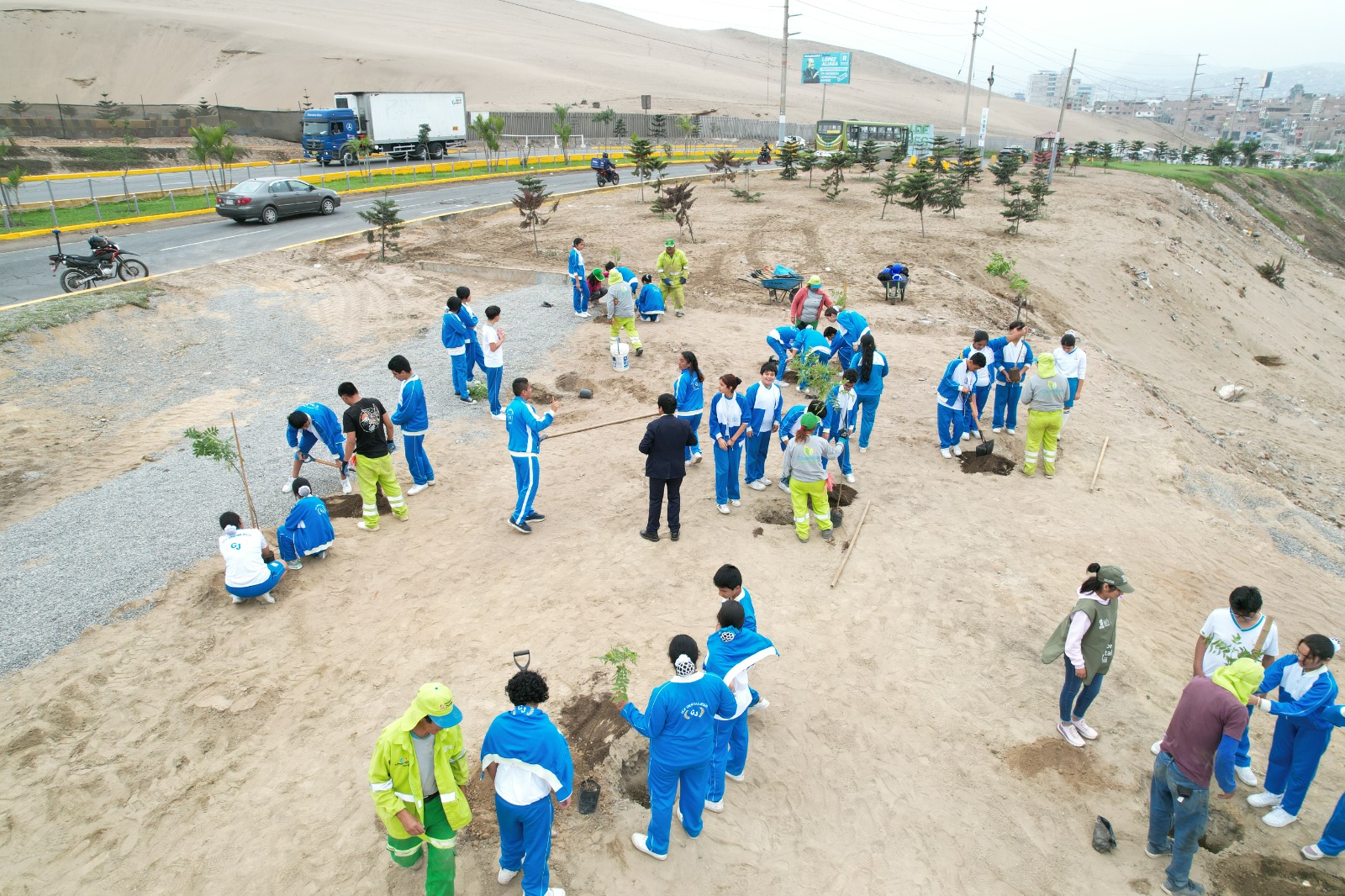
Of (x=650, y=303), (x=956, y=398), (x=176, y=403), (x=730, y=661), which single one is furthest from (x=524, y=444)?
(x=650, y=303)

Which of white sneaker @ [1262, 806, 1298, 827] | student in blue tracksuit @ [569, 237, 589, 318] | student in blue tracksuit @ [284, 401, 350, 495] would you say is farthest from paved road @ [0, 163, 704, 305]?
white sneaker @ [1262, 806, 1298, 827]

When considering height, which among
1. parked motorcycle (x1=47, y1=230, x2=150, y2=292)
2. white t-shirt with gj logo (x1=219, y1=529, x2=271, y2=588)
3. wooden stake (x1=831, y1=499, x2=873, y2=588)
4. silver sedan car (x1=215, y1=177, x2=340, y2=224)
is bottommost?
wooden stake (x1=831, y1=499, x2=873, y2=588)

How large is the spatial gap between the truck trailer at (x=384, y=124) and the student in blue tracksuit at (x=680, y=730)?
3644 cm

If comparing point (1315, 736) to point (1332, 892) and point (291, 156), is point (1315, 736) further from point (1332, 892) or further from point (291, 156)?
point (291, 156)

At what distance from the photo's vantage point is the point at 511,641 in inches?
252

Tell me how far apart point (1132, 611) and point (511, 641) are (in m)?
5.96

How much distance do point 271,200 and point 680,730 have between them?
81.3ft

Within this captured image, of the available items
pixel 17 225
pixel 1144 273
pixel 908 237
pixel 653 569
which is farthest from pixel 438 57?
pixel 653 569

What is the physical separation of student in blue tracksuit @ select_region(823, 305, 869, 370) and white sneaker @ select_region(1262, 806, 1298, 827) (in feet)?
22.1

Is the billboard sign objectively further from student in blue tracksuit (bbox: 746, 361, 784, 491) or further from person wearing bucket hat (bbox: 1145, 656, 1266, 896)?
person wearing bucket hat (bbox: 1145, 656, 1266, 896)

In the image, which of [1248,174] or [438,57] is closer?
[1248,174]

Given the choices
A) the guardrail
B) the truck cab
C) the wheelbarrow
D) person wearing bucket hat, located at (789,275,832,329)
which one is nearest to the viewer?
person wearing bucket hat, located at (789,275,832,329)

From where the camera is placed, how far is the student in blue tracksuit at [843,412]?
913 cm

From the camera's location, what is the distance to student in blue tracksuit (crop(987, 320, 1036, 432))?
10172mm
